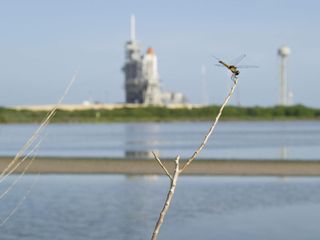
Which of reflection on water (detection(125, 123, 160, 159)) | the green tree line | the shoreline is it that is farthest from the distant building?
the shoreline

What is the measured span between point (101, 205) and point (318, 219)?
470 centimetres

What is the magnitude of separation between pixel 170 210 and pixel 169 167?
10831 mm

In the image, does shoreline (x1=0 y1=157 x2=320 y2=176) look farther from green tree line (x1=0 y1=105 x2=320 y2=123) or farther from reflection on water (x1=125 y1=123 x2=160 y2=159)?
green tree line (x1=0 y1=105 x2=320 y2=123)

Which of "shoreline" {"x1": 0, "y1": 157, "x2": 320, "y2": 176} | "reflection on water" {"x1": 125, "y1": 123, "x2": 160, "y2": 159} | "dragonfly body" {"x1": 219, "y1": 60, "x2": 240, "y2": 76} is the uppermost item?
"dragonfly body" {"x1": 219, "y1": 60, "x2": 240, "y2": 76}

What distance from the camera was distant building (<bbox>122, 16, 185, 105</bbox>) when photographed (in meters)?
133

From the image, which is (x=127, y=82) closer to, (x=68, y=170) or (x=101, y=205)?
(x=68, y=170)

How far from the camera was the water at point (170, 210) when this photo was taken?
13195 mm

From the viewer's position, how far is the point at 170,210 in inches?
634

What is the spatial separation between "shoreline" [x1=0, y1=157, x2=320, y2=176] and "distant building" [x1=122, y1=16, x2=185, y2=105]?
10239 centimetres

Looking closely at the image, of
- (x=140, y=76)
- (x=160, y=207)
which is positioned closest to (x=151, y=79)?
(x=140, y=76)

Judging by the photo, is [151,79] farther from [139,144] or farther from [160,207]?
[160,207]

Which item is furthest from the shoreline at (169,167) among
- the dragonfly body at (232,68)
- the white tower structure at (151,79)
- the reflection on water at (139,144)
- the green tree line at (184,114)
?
the white tower structure at (151,79)

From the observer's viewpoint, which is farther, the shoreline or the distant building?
the distant building

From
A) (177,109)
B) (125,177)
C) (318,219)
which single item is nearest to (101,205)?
(318,219)
